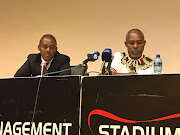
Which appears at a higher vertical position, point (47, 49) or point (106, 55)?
point (47, 49)

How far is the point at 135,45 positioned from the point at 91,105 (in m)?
1.07

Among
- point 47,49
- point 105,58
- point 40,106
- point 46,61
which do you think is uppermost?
point 47,49

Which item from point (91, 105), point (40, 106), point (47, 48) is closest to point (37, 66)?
point (47, 48)

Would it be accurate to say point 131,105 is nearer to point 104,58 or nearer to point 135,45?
point 104,58

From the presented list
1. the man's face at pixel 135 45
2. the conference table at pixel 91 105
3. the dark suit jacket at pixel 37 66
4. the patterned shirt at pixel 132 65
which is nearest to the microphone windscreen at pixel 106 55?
the conference table at pixel 91 105

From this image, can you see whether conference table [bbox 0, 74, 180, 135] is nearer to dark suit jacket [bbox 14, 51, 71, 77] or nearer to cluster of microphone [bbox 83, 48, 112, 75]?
cluster of microphone [bbox 83, 48, 112, 75]

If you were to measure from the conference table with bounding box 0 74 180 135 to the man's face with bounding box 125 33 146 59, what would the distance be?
3.11 ft

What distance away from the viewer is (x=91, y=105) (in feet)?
6.81

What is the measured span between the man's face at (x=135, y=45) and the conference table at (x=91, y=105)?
95 cm

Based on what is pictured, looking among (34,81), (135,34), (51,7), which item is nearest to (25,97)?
(34,81)

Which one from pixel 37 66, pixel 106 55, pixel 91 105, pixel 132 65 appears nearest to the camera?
pixel 91 105

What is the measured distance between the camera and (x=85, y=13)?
433 cm

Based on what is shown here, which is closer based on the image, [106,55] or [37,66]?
[106,55]

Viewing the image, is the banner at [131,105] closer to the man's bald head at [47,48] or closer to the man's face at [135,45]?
the man's face at [135,45]
